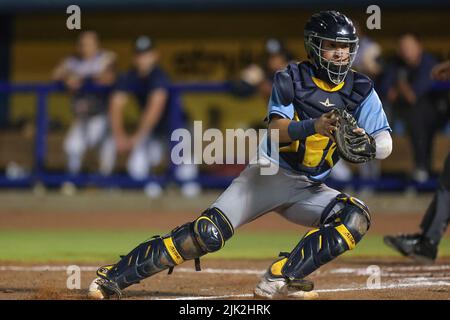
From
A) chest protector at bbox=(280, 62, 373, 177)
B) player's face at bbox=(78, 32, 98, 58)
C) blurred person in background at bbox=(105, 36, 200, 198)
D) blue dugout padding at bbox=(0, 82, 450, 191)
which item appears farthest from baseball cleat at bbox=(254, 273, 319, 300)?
player's face at bbox=(78, 32, 98, 58)

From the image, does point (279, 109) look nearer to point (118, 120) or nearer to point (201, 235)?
point (201, 235)

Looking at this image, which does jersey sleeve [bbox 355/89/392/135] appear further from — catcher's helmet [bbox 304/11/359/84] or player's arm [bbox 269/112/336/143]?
player's arm [bbox 269/112/336/143]

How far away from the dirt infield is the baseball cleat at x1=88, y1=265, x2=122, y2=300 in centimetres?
21

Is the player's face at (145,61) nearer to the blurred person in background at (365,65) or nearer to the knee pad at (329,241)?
the blurred person in background at (365,65)

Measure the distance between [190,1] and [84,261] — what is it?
256 inches

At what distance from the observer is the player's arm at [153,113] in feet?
39.2

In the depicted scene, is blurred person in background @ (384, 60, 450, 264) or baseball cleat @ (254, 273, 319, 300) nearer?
baseball cleat @ (254, 273, 319, 300)

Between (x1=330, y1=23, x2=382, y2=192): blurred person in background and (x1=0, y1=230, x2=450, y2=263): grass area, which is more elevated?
(x1=330, y1=23, x2=382, y2=192): blurred person in background

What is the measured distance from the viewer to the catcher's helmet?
5.58 meters

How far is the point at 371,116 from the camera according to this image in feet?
18.7

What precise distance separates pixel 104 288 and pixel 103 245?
363 centimetres

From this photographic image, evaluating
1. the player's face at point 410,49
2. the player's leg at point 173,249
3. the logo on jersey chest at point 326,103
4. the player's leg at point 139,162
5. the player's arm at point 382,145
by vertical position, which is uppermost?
the player's face at point 410,49

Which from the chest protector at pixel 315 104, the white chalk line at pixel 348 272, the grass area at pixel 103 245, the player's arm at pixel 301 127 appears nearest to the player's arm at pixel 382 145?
the chest protector at pixel 315 104

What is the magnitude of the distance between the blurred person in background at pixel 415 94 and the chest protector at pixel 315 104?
5.74 metres
